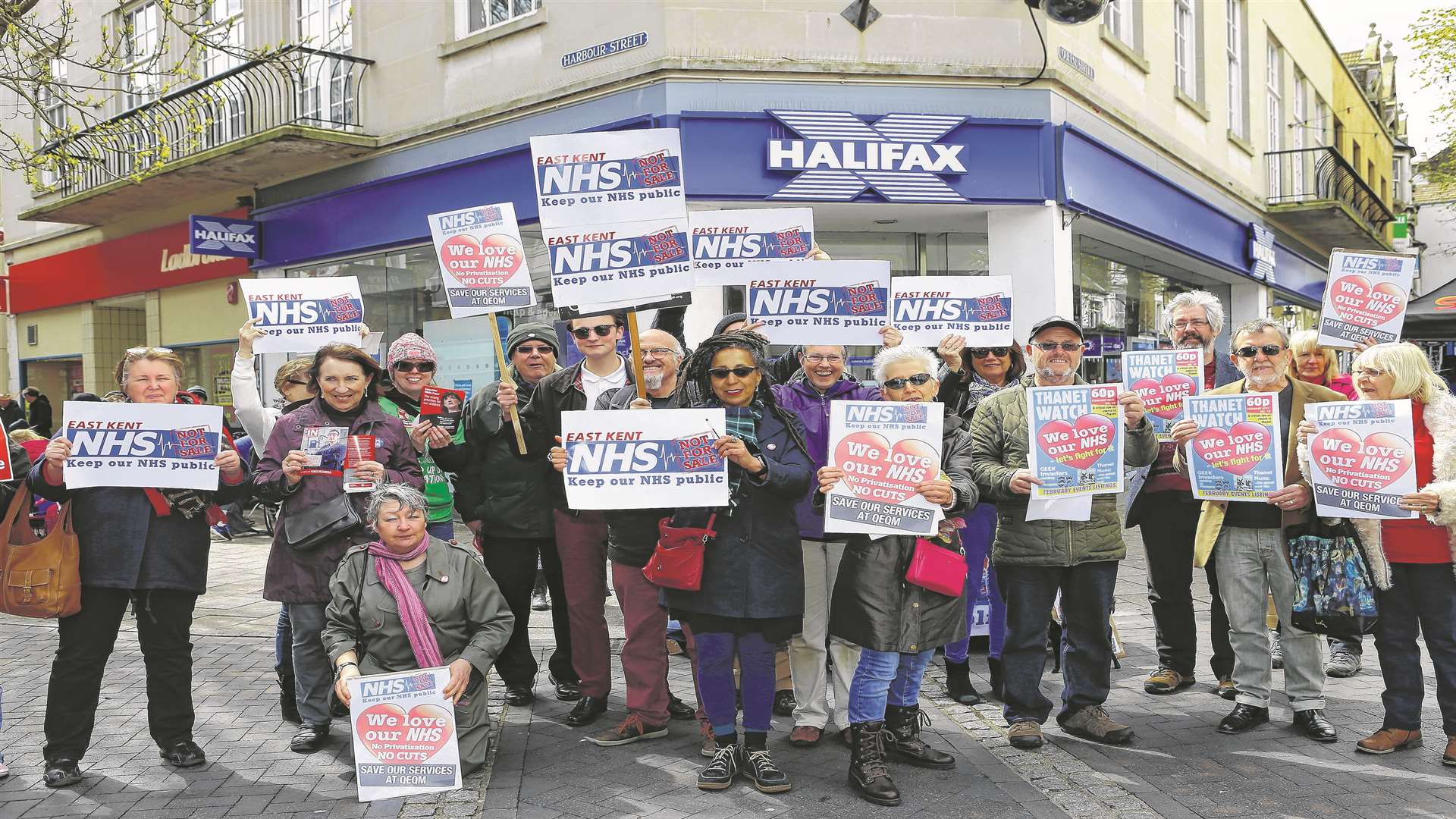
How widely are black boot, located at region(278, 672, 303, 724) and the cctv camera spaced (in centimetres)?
907

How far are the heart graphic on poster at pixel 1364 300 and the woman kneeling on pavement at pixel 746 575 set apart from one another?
4.08 m

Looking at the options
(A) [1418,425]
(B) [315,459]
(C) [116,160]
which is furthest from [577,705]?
(C) [116,160]

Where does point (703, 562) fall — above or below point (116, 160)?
below

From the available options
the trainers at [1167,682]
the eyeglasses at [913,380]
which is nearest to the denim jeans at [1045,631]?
the trainers at [1167,682]

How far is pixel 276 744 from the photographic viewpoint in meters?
5.39

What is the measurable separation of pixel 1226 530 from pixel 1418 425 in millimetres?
965

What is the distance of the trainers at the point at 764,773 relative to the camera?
461 cm

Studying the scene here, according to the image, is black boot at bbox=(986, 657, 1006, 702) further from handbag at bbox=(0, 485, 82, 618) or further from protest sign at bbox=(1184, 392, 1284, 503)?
handbag at bbox=(0, 485, 82, 618)

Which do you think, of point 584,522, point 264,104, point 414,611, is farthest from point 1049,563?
point 264,104

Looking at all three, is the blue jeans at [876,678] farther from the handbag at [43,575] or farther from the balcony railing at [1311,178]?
the balcony railing at [1311,178]

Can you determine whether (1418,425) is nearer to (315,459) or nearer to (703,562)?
(703,562)

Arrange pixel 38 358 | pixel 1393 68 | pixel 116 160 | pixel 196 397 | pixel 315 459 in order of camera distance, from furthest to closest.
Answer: pixel 1393 68 → pixel 38 358 → pixel 116 160 → pixel 196 397 → pixel 315 459

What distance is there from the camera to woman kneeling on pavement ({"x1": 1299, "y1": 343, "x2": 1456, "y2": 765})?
193 inches

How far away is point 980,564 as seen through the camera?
20.1 feet
